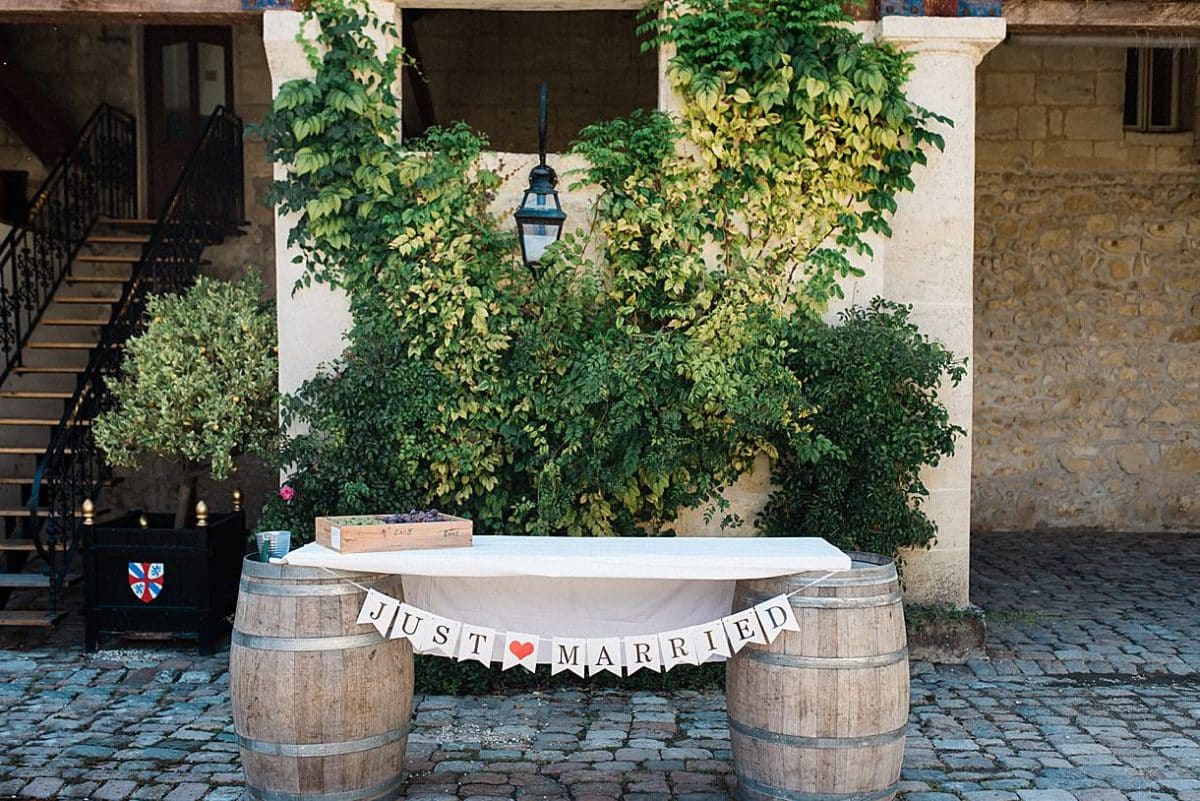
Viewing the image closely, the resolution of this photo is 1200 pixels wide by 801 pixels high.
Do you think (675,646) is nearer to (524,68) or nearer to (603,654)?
(603,654)

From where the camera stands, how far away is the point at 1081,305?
31.8 feet

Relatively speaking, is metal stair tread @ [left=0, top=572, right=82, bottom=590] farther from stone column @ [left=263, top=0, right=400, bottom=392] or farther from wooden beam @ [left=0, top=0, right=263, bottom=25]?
wooden beam @ [left=0, top=0, right=263, bottom=25]

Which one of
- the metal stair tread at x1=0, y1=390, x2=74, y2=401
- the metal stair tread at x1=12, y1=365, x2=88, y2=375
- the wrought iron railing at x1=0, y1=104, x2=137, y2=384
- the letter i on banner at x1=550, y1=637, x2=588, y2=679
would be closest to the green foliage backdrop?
the letter i on banner at x1=550, y1=637, x2=588, y2=679

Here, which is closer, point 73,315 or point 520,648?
point 520,648

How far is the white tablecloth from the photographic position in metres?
3.92

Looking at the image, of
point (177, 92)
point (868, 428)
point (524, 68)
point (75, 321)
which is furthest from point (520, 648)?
point (177, 92)

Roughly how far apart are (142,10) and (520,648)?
4.02 meters

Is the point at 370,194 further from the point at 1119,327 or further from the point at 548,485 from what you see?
the point at 1119,327

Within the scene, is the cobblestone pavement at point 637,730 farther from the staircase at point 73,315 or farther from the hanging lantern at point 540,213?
the hanging lantern at point 540,213

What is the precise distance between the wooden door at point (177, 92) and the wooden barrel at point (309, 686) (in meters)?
6.68

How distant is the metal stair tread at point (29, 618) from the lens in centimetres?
633

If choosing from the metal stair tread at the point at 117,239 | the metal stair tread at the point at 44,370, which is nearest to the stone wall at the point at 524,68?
the metal stair tread at the point at 117,239

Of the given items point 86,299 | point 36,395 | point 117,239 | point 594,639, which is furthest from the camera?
point 117,239

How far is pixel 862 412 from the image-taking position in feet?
18.4
